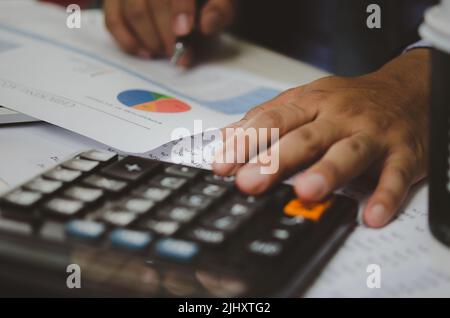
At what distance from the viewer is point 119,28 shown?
80 centimetres

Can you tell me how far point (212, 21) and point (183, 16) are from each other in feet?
0.14

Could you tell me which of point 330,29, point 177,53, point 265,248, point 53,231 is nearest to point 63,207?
point 53,231

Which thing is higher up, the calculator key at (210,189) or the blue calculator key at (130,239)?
the blue calculator key at (130,239)

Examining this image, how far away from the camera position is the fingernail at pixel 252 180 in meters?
0.39

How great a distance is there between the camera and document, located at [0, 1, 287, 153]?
0.54 metres

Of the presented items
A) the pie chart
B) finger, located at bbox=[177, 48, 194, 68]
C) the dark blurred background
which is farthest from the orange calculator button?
the dark blurred background

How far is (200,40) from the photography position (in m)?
0.82

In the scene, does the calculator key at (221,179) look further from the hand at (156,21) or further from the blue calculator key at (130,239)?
the hand at (156,21)

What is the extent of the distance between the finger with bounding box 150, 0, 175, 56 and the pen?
0.02m

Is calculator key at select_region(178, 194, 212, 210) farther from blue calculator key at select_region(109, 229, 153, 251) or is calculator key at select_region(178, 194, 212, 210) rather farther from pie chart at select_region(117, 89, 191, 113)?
pie chart at select_region(117, 89, 191, 113)

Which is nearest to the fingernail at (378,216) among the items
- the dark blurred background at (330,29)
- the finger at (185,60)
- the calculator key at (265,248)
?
the calculator key at (265,248)

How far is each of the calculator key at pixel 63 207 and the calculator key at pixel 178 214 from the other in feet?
0.16

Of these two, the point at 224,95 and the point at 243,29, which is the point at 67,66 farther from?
the point at 243,29
